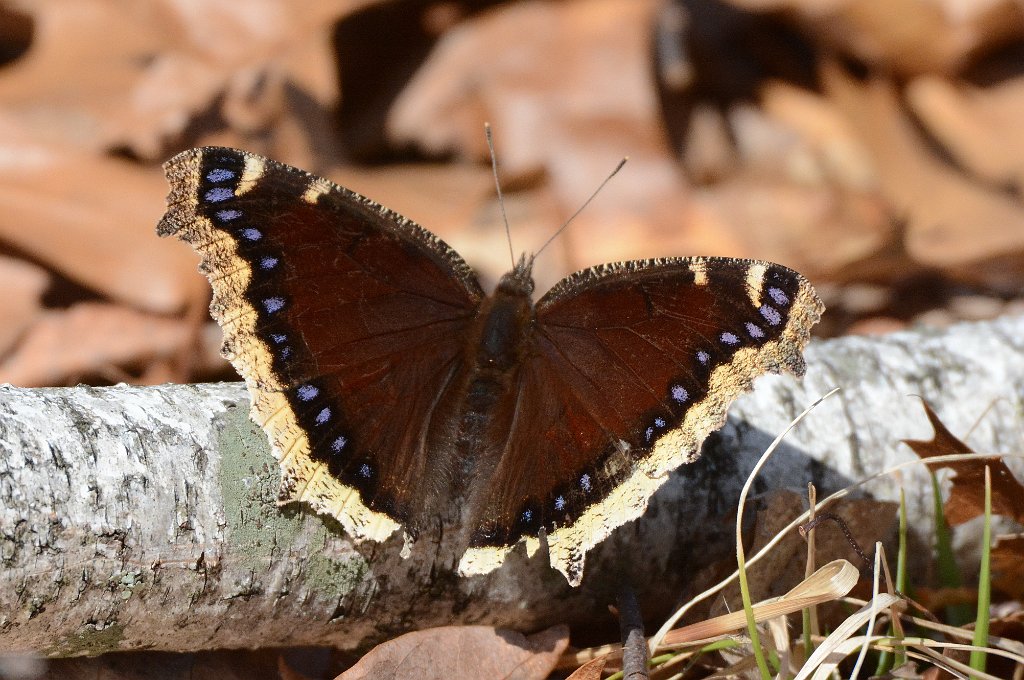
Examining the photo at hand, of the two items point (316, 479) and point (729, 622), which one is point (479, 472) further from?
point (729, 622)

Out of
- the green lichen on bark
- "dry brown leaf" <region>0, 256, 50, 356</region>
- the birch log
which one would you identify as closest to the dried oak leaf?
the birch log

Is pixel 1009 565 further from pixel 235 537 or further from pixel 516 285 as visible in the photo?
pixel 235 537

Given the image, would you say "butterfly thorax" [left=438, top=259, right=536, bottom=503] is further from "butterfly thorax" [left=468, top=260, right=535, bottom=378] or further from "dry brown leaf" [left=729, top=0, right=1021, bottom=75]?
"dry brown leaf" [left=729, top=0, right=1021, bottom=75]

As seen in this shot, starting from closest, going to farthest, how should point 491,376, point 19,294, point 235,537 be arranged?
point 235,537
point 491,376
point 19,294

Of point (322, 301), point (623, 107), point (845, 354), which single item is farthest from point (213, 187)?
point (623, 107)

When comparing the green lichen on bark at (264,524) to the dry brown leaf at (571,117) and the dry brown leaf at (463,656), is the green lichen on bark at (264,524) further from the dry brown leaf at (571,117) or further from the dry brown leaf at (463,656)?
the dry brown leaf at (571,117)

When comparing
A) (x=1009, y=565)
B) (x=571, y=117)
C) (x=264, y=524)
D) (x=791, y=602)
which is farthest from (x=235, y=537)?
(x=571, y=117)

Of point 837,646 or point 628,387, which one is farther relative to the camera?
point 628,387

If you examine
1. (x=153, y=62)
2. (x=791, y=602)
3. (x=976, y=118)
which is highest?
(x=976, y=118)
